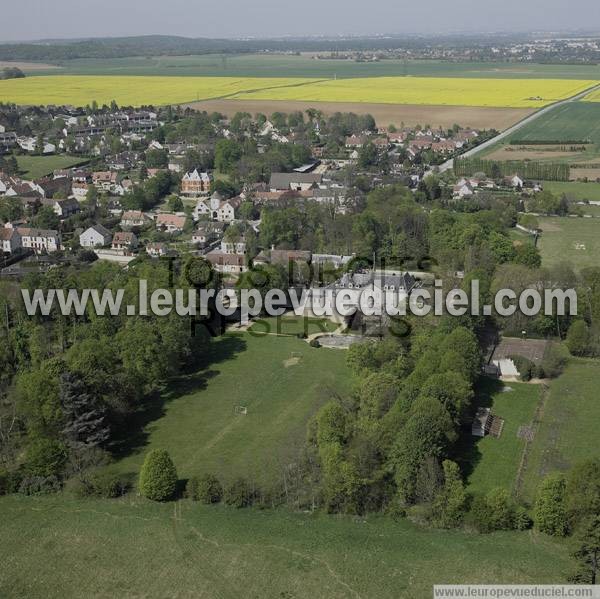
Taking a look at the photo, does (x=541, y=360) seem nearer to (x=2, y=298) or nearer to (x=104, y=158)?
(x=2, y=298)

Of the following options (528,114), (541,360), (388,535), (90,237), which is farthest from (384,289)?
(528,114)

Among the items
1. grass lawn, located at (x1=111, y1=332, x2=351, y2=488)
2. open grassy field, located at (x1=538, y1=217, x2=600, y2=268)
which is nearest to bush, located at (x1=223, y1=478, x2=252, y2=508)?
grass lawn, located at (x1=111, y1=332, x2=351, y2=488)

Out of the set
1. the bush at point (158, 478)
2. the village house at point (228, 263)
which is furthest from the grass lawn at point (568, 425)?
the village house at point (228, 263)

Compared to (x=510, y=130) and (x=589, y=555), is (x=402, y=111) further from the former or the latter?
(x=589, y=555)

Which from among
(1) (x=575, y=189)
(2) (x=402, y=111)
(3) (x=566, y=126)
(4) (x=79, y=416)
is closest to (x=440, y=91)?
(2) (x=402, y=111)

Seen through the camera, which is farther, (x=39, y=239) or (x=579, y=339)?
(x=39, y=239)

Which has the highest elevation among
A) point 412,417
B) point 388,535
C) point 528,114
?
point 528,114
